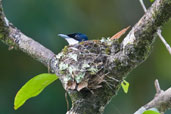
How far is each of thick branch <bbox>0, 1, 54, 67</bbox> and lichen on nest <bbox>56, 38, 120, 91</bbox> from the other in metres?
0.10

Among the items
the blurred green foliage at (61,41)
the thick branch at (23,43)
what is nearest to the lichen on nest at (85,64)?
the thick branch at (23,43)

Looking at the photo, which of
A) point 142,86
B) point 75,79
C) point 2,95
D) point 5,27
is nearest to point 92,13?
point 142,86

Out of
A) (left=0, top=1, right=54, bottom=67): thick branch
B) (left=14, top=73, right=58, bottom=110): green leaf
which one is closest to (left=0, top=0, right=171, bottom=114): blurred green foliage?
(left=0, top=1, right=54, bottom=67): thick branch

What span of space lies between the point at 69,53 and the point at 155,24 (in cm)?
117

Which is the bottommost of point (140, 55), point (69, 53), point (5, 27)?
point (140, 55)

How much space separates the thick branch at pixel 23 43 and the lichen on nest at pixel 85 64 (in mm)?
103

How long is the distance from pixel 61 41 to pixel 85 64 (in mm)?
4500

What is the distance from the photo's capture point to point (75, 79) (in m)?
2.62

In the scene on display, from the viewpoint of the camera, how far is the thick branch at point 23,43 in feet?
9.75

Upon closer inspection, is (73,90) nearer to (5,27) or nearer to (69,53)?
(69,53)

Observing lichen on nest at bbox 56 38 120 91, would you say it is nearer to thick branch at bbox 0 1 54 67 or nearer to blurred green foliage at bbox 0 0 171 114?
thick branch at bbox 0 1 54 67

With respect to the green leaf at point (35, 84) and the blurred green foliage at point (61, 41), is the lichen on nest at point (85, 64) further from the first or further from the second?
the blurred green foliage at point (61, 41)

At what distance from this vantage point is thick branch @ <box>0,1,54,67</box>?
117 inches

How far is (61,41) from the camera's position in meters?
7.36
